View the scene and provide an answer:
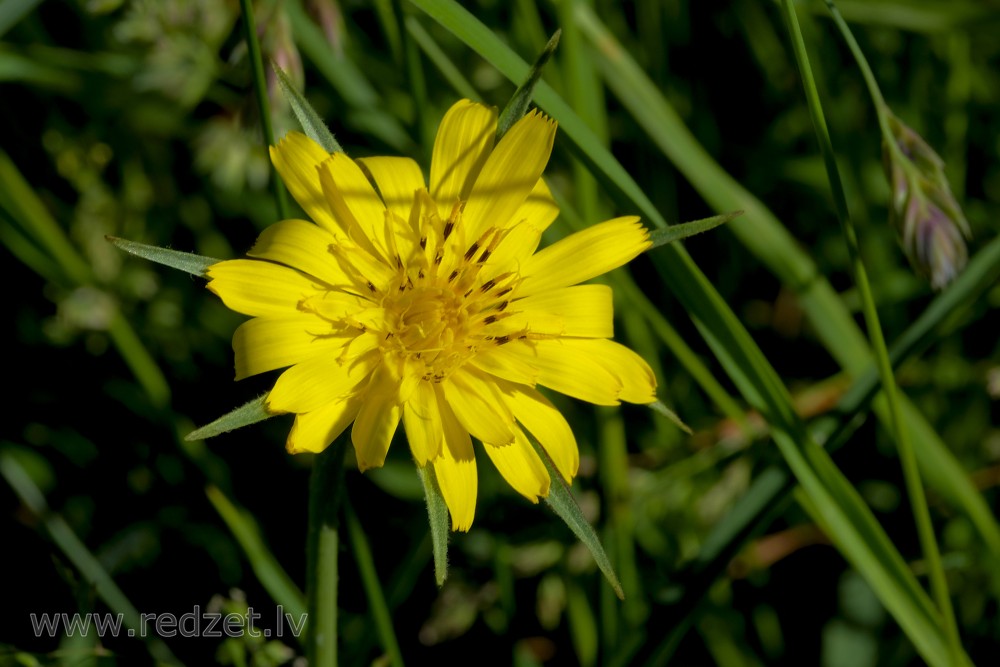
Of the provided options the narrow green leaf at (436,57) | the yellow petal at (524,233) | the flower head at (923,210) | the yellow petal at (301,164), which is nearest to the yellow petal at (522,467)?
the yellow petal at (524,233)

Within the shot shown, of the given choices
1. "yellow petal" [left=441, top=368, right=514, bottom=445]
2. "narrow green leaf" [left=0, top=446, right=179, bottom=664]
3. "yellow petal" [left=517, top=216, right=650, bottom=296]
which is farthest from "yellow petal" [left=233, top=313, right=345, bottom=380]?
"narrow green leaf" [left=0, top=446, right=179, bottom=664]

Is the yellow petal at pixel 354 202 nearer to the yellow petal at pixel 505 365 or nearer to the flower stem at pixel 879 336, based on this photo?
the yellow petal at pixel 505 365

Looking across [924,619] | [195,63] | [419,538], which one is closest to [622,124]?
[195,63]

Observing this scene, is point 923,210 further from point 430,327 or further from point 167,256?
point 167,256

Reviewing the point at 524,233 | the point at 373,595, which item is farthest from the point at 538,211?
the point at 373,595

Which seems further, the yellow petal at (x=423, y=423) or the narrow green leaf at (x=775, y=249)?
the narrow green leaf at (x=775, y=249)

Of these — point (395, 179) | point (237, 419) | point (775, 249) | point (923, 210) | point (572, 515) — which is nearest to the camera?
point (237, 419)

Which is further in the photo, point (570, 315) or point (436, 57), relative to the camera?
point (436, 57)
